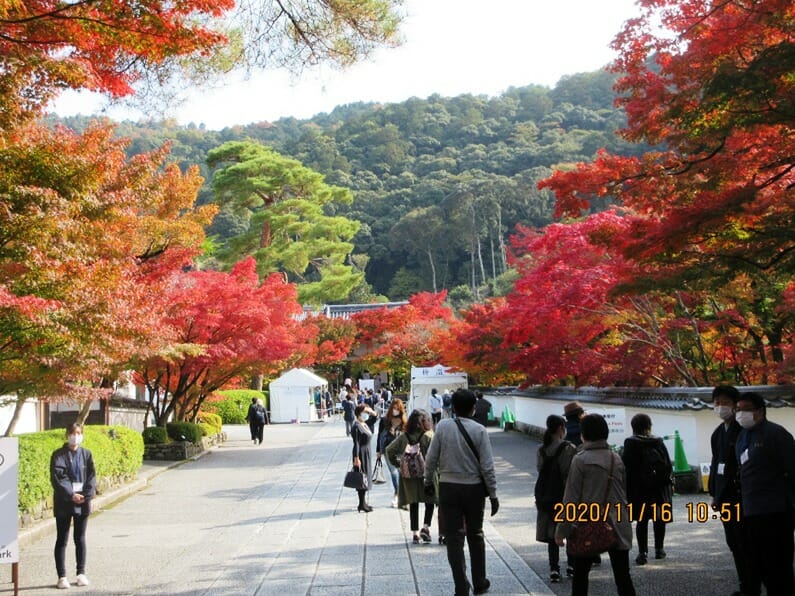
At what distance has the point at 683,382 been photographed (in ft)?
58.4

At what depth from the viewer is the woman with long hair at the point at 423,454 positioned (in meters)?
8.75

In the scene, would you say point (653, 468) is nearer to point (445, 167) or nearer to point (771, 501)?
point (771, 501)

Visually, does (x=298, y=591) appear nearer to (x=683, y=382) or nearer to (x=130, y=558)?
(x=130, y=558)

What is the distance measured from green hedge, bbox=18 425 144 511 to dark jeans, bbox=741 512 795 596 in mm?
8970

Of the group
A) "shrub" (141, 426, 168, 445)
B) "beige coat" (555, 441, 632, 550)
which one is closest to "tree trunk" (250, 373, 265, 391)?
"shrub" (141, 426, 168, 445)

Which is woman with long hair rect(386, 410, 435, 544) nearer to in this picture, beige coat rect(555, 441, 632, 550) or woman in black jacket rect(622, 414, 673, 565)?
woman in black jacket rect(622, 414, 673, 565)

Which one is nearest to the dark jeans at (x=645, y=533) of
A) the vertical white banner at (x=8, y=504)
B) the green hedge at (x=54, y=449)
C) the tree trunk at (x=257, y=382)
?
the vertical white banner at (x=8, y=504)

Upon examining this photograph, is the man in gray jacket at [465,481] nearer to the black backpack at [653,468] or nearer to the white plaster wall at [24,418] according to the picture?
the black backpack at [653,468]

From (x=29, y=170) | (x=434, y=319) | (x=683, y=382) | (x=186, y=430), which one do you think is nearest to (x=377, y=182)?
(x=434, y=319)

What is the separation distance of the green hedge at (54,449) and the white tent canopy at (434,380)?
50.9 feet

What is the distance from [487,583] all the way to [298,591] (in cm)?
166

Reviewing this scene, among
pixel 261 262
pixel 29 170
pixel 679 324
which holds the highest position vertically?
pixel 261 262

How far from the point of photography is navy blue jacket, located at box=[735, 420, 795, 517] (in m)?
5.67

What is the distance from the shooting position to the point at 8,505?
7.18 m
